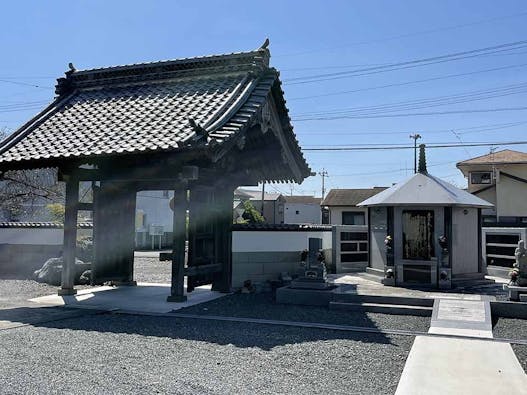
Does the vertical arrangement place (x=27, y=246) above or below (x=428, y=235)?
below

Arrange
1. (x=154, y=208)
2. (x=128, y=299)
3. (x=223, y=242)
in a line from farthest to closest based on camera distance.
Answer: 1. (x=154, y=208)
2. (x=223, y=242)
3. (x=128, y=299)

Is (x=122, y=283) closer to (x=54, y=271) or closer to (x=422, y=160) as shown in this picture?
(x=54, y=271)

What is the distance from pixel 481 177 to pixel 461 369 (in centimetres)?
3309

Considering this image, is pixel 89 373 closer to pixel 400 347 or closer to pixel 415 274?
pixel 400 347

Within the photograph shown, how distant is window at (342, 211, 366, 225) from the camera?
40.7m

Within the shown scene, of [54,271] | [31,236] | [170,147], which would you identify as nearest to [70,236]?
[54,271]

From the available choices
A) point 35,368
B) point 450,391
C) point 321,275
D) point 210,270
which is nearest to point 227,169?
point 210,270

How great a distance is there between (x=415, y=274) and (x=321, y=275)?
347 centimetres

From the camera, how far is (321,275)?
36.6 feet

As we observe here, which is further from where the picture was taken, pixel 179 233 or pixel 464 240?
pixel 464 240

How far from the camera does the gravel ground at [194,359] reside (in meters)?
5.13

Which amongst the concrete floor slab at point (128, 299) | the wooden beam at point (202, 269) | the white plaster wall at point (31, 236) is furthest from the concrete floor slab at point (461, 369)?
the white plaster wall at point (31, 236)

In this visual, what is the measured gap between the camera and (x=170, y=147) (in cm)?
893

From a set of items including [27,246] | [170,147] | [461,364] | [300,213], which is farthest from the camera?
[300,213]
